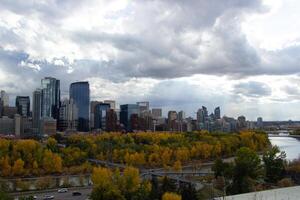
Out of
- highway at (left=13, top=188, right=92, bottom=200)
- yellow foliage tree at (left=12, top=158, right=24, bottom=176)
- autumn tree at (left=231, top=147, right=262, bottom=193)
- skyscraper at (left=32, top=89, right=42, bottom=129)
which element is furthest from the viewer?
skyscraper at (left=32, top=89, right=42, bottom=129)

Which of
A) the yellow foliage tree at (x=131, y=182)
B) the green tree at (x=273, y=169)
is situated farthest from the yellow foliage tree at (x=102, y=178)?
the green tree at (x=273, y=169)

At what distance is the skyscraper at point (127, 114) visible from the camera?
107188mm

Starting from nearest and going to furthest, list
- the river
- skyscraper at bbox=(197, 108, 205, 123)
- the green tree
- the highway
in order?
the highway → the green tree → the river → skyscraper at bbox=(197, 108, 205, 123)

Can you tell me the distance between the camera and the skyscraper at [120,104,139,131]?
352ft

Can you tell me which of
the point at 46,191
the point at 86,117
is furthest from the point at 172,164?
the point at 86,117

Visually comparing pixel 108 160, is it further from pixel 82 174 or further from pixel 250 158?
pixel 250 158

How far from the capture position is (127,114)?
11100 cm

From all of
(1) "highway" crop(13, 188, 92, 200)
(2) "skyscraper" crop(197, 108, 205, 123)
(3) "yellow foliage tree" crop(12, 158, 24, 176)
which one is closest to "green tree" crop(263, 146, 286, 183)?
(1) "highway" crop(13, 188, 92, 200)

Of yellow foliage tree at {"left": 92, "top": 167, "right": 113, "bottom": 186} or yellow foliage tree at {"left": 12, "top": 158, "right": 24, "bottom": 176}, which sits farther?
yellow foliage tree at {"left": 12, "top": 158, "right": 24, "bottom": 176}

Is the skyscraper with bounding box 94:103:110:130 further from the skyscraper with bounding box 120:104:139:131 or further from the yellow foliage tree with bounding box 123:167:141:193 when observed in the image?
the yellow foliage tree with bounding box 123:167:141:193

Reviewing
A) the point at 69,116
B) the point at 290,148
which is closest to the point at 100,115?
the point at 69,116

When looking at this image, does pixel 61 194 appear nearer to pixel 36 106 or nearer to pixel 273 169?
pixel 273 169

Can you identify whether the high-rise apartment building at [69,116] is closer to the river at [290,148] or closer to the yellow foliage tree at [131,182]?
the river at [290,148]

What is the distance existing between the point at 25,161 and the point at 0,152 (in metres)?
2.64
